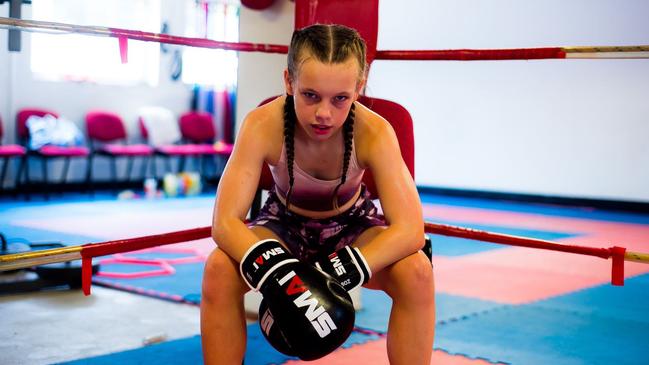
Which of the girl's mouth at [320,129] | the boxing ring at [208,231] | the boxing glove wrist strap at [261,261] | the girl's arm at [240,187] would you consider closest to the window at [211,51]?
the boxing ring at [208,231]

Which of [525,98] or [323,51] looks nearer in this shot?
[323,51]

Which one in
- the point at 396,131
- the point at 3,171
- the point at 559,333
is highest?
the point at 396,131

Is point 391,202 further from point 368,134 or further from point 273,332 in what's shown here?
→ point 273,332

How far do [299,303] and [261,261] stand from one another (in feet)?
0.43

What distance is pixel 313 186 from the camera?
6.01 ft

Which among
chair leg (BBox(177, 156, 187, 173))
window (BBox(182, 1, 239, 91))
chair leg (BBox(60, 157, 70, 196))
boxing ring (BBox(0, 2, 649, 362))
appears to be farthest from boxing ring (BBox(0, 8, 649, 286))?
window (BBox(182, 1, 239, 91))

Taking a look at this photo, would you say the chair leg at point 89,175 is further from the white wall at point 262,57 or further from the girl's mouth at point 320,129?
the girl's mouth at point 320,129

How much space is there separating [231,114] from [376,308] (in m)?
6.13

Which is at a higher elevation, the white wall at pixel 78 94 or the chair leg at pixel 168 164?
the white wall at pixel 78 94

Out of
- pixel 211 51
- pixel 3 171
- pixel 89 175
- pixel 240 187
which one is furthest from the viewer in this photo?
pixel 211 51

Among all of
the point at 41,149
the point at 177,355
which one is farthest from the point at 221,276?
the point at 41,149

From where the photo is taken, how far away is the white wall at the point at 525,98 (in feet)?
23.0

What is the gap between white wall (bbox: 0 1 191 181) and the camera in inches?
278

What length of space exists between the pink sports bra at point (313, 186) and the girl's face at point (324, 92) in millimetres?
195
